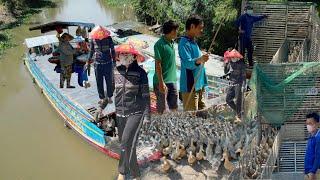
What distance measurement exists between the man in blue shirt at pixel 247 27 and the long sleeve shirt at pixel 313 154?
5.08m

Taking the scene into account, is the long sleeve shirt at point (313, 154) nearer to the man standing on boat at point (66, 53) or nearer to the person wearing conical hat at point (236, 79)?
the person wearing conical hat at point (236, 79)

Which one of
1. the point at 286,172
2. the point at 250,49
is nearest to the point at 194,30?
the point at 286,172

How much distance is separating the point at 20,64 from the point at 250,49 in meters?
10.5

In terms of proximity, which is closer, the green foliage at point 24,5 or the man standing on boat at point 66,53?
the man standing on boat at point 66,53

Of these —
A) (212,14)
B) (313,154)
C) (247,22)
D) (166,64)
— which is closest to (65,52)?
(166,64)

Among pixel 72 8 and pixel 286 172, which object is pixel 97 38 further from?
pixel 72 8

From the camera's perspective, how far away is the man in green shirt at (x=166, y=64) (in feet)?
22.7

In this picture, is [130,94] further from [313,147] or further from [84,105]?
[84,105]

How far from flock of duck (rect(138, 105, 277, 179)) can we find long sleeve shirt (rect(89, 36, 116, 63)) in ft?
4.49

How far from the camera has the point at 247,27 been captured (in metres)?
10.6

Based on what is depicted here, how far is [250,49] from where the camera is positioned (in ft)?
35.4

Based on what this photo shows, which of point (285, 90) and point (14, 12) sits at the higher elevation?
point (285, 90)

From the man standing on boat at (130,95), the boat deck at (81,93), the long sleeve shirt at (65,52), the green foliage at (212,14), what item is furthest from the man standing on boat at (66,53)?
the green foliage at (212,14)

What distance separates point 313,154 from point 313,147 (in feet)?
0.35
